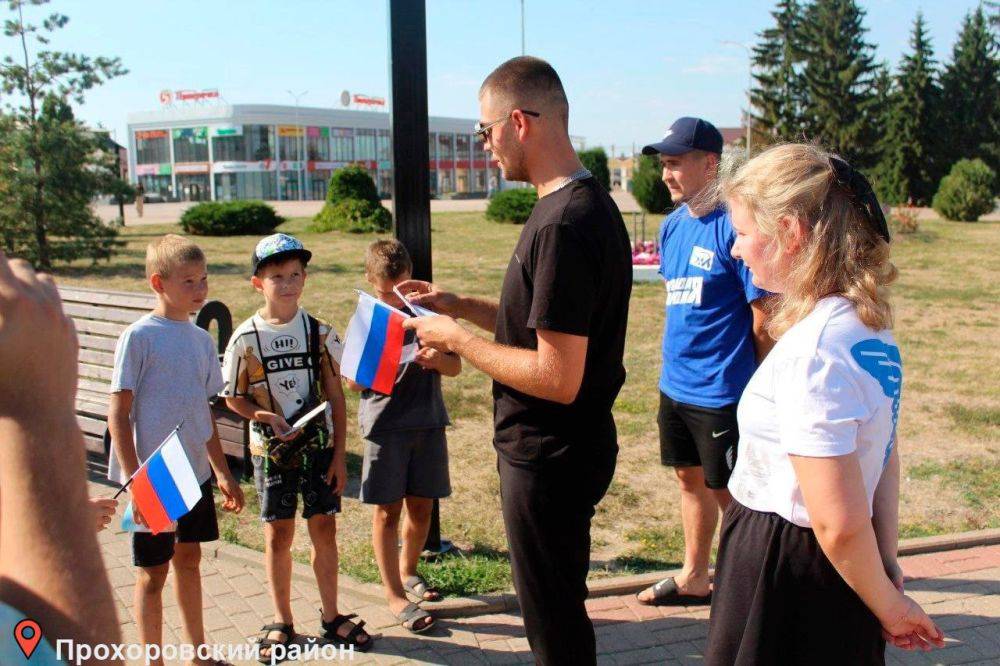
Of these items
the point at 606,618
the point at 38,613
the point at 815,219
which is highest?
the point at 815,219

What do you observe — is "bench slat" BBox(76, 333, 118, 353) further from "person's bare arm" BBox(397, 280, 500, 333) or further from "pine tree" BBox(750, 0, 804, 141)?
"pine tree" BBox(750, 0, 804, 141)

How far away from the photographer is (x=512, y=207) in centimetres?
2989

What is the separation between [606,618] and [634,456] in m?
2.39

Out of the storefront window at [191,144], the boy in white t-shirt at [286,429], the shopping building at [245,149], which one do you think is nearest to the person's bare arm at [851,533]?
the boy in white t-shirt at [286,429]

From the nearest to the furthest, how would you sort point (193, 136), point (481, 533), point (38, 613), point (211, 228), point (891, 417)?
point (38, 613), point (891, 417), point (481, 533), point (211, 228), point (193, 136)

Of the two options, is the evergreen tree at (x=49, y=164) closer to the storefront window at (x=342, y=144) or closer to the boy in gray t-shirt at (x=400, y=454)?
the boy in gray t-shirt at (x=400, y=454)

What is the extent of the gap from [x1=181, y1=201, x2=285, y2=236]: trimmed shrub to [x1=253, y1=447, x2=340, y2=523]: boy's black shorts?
23.6m

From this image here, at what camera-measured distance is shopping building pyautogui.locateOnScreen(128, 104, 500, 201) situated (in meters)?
77.7

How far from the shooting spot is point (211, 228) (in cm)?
2573

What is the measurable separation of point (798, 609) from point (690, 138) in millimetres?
2695

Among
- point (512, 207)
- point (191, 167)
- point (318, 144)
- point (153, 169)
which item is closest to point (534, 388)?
point (512, 207)

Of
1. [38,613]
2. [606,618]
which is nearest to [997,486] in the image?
[606,618]

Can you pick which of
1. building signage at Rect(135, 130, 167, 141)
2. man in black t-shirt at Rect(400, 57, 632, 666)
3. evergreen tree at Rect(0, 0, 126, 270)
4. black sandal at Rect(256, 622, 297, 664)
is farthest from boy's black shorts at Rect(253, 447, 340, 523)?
building signage at Rect(135, 130, 167, 141)

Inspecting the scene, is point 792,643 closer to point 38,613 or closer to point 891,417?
point 891,417
